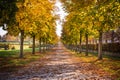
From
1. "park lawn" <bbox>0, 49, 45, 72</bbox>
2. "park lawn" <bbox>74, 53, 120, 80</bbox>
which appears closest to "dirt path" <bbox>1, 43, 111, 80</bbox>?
"park lawn" <bbox>74, 53, 120, 80</bbox>

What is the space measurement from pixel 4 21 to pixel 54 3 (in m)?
16.4

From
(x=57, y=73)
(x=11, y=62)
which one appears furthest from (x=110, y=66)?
(x=11, y=62)

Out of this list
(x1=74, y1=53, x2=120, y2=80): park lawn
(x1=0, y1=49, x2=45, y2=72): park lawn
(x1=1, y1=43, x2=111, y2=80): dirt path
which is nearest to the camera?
(x1=1, y1=43, x2=111, y2=80): dirt path

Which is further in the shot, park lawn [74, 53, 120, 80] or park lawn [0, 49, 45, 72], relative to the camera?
park lawn [0, 49, 45, 72]

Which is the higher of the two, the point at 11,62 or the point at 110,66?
the point at 11,62

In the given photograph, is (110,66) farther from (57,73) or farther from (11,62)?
Result: (11,62)

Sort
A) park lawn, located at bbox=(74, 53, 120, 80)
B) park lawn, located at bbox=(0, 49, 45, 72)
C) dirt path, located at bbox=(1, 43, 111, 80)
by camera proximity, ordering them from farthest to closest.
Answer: park lawn, located at bbox=(0, 49, 45, 72) → park lawn, located at bbox=(74, 53, 120, 80) → dirt path, located at bbox=(1, 43, 111, 80)

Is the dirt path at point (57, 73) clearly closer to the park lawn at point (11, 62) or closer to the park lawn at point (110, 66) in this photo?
the park lawn at point (110, 66)

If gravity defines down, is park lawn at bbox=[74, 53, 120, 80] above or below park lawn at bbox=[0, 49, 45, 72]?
below

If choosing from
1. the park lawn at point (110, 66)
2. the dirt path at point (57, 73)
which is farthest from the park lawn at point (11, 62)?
the park lawn at point (110, 66)

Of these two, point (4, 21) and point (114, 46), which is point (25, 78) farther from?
point (114, 46)

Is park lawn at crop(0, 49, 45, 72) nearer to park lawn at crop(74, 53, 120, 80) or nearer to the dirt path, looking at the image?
the dirt path

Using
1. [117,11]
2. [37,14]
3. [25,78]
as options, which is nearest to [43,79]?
[25,78]

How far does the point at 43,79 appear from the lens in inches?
529
